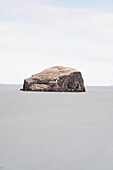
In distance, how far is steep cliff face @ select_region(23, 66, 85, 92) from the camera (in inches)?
5477

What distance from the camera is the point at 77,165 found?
1753 cm

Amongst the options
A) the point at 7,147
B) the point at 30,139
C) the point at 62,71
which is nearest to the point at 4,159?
the point at 7,147

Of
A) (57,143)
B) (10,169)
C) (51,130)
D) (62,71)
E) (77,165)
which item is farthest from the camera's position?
(62,71)

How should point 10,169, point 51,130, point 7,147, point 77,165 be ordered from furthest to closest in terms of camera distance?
point 51,130 < point 7,147 < point 77,165 < point 10,169

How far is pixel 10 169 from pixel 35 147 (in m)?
5.90

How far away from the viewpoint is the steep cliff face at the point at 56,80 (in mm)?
139125

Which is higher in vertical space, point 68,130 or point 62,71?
point 62,71

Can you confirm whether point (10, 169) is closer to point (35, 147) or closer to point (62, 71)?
point (35, 147)

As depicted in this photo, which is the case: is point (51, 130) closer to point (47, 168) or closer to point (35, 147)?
point (35, 147)

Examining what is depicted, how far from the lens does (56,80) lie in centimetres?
13825

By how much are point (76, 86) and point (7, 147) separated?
12496cm

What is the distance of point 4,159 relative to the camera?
18.3 meters

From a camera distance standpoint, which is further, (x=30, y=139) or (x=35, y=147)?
(x=30, y=139)

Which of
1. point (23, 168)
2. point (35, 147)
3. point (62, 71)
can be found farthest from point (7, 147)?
point (62, 71)
